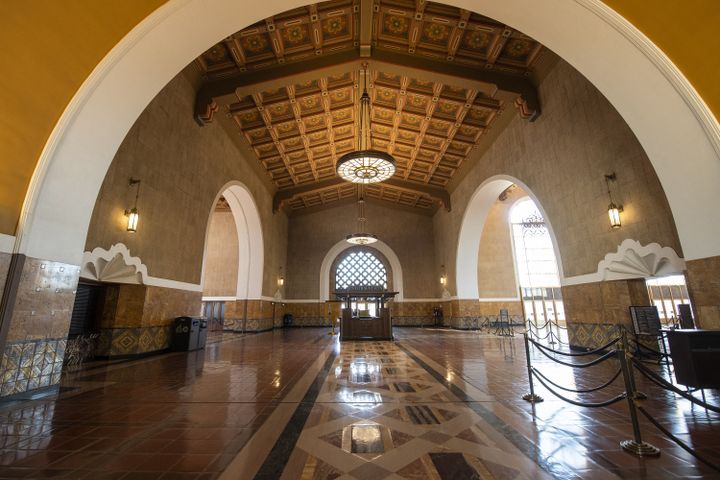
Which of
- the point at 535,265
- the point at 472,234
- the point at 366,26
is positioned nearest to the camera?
the point at 366,26

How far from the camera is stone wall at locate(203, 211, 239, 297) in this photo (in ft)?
48.6

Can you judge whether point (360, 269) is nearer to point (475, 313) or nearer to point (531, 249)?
point (475, 313)

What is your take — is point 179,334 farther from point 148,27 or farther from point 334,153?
point 334,153

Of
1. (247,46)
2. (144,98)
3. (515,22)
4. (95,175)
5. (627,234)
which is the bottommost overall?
(627,234)

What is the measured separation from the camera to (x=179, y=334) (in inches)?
289

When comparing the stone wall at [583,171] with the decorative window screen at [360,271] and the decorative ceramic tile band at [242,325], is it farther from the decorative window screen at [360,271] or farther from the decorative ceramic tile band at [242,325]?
the decorative ceramic tile band at [242,325]

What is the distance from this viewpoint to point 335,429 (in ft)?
8.61

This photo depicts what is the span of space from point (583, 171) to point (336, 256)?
44.2 feet

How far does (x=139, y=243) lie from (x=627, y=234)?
943 centimetres

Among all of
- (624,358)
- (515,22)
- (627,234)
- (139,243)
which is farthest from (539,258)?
(139,243)

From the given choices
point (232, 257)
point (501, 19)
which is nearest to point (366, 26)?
point (501, 19)

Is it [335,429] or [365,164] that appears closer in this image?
[335,429]

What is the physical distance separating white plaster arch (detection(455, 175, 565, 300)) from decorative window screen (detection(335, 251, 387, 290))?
5.40 meters

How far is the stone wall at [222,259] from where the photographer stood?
48.6ft
